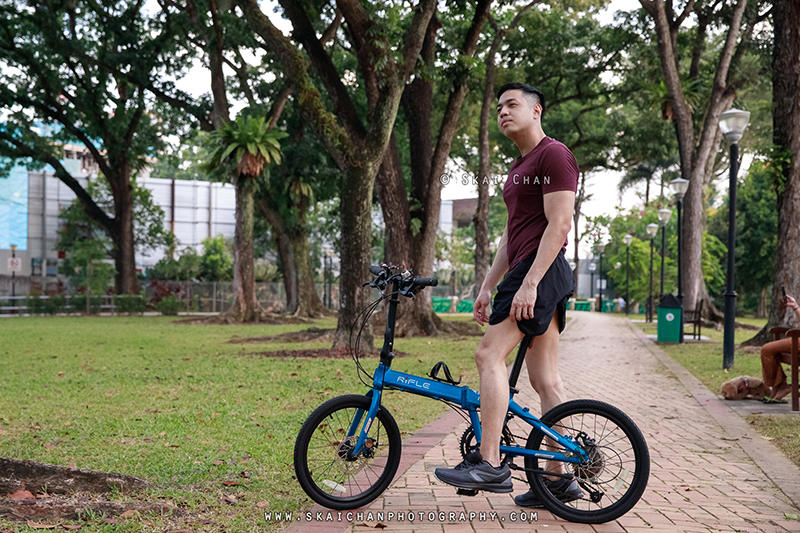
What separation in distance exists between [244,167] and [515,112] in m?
23.1

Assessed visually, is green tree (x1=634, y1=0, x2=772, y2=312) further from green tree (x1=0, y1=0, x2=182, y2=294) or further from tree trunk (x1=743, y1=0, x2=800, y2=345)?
green tree (x1=0, y1=0, x2=182, y2=294)

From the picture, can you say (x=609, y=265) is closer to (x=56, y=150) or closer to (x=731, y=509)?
(x=56, y=150)

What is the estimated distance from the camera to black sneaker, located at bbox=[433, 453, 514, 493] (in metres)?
3.53

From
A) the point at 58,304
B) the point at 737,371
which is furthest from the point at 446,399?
the point at 58,304

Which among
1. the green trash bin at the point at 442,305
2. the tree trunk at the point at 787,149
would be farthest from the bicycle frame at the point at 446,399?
the green trash bin at the point at 442,305

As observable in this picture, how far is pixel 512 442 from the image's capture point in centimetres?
377

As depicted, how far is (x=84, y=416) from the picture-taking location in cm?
692

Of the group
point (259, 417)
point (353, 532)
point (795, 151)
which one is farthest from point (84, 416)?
point (795, 151)

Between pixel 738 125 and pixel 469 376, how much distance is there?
5.91 m

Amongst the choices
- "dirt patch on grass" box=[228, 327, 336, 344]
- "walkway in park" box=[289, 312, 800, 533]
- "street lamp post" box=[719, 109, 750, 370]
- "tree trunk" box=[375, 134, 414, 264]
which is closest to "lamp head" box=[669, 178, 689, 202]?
Result: "tree trunk" box=[375, 134, 414, 264]

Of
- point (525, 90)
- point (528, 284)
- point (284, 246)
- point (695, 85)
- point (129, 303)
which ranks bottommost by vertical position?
point (129, 303)

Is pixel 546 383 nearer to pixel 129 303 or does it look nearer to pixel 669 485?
pixel 669 485

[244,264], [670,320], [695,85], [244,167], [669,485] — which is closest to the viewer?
[669,485]

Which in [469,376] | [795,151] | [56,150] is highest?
[56,150]
